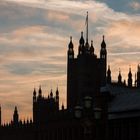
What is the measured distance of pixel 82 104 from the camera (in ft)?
232

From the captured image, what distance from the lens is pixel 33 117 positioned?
17800 cm

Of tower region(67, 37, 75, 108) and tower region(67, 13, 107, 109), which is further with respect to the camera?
tower region(67, 37, 75, 108)

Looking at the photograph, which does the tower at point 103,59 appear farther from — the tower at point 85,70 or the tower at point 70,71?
the tower at point 70,71

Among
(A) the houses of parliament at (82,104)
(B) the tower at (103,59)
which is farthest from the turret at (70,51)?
(B) the tower at (103,59)

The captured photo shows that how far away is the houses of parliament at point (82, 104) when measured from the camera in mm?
76625

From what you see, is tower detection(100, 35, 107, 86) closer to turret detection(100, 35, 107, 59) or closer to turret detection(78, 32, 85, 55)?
turret detection(100, 35, 107, 59)

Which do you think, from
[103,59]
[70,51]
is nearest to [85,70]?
[103,59]

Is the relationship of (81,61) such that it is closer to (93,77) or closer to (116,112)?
(93,77)

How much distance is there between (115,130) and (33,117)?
330 ft

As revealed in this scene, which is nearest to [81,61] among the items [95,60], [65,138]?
[95,60]

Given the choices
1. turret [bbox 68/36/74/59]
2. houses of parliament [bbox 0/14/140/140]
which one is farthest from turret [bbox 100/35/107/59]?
turret [bbox 68/36/74/59]

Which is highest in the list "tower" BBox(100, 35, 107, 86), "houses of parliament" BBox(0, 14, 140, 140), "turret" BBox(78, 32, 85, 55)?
"turret" BBox(78, 32, 85, 55)

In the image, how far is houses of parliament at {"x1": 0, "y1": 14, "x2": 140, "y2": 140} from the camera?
251ft

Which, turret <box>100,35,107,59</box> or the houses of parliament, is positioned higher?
turret <box>100,35,107,59</box>
